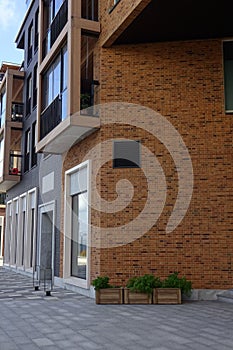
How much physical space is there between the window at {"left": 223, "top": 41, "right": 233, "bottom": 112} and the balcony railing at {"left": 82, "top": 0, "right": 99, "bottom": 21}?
386cm

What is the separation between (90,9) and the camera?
12742 millimetres

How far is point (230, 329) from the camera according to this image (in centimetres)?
696

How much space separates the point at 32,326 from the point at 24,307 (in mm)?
2322

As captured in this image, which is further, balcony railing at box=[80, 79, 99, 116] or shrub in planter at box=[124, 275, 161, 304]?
balcony railing at box=[80, 79, 99, 116]

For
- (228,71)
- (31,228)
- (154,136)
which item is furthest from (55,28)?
(31,228)

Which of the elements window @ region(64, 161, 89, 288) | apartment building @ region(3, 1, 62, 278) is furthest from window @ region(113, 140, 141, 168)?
apartment building @ region(3, 1, 62, 278)

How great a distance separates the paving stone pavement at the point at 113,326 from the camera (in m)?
6.05

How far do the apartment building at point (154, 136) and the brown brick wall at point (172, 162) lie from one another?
0.02 meters

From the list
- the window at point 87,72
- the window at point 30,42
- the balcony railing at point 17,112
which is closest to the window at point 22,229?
the balcony railing at point 17,112

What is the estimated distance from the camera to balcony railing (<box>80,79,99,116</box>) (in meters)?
11.9

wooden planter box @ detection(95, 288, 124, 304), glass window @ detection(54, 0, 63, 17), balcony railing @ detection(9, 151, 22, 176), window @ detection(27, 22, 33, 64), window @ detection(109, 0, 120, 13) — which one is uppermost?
window @ detection(27, 22, 33, 64)

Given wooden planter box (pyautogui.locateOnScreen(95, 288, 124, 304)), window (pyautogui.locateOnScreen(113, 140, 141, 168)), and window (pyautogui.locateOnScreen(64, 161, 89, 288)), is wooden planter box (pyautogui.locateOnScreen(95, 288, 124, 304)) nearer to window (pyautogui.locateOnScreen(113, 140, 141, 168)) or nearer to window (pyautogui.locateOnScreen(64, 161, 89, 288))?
window (pyautogui.locateOnScreen(64, 161, 89, 288))

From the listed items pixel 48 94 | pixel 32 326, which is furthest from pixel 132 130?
pixel 32 326

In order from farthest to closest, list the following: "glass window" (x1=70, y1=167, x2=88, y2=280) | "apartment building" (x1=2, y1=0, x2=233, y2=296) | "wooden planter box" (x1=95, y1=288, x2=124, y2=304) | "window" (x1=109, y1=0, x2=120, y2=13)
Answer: "glass window" (x1=70, y1=167, x2=88, y2=280) → "window" (x1=109, y1=0, x2=120, y2=13) → "apartment building" (x1=2, y1=0, x2=233, y2=296) → "wooden planter box" (x1=95, y1=288, x2=124, y2=304)
